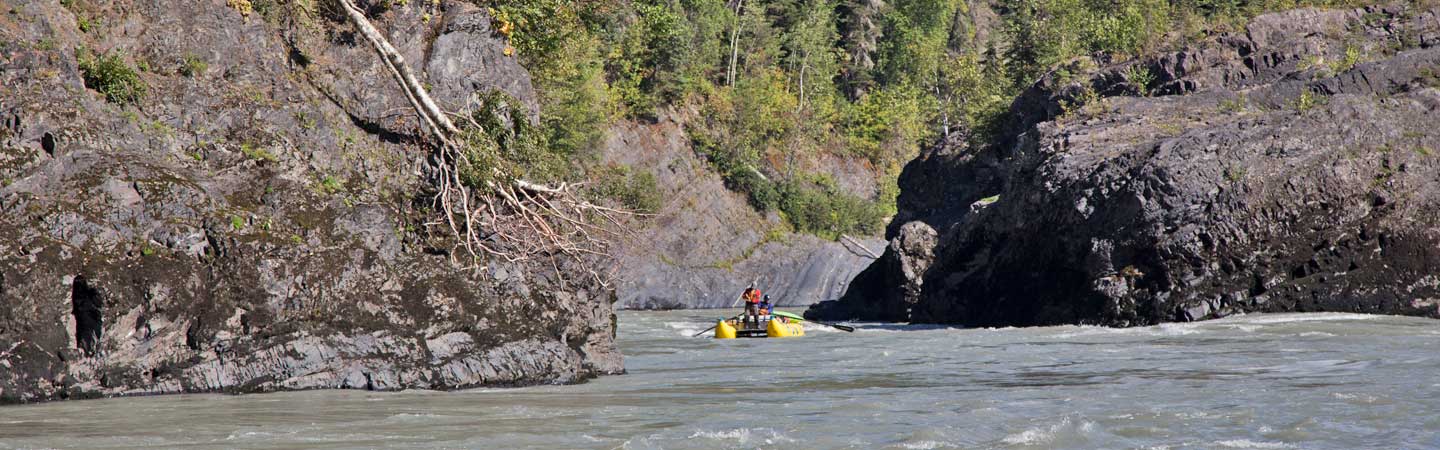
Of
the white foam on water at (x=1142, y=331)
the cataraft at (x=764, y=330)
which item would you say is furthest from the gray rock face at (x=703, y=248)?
the white foam on water at (x=1142, y=331)

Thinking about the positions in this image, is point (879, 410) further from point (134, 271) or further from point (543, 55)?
point (543, 55)

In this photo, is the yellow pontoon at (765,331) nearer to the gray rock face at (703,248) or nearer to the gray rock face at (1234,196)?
the gray rock face at (1234,196)

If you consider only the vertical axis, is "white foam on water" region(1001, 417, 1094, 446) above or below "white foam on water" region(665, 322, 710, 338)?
above

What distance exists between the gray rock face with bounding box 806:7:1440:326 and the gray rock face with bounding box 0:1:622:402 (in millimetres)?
12736

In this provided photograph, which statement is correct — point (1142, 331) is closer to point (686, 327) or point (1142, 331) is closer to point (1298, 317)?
point (1298, 317)

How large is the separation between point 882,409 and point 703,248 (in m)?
40.1

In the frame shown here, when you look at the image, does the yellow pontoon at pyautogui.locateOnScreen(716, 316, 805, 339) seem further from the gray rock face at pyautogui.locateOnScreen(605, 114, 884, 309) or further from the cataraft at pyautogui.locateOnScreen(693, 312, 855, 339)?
the gray rock face at pyautogui.locateOnScreen(605, 114, 884, 309)

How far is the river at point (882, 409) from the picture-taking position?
9.90 meters

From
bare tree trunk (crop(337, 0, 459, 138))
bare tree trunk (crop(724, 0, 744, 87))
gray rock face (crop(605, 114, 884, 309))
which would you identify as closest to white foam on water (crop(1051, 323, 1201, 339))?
bare tree trunk (crop(337, 0, 459, 138))

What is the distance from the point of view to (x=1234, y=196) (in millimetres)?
24047

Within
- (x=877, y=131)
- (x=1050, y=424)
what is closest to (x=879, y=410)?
(x=1050, y=424)

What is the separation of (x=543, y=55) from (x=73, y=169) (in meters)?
9.72

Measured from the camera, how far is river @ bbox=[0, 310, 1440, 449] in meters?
9.90

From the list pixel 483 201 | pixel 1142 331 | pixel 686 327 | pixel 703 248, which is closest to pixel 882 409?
pixel 483 201
